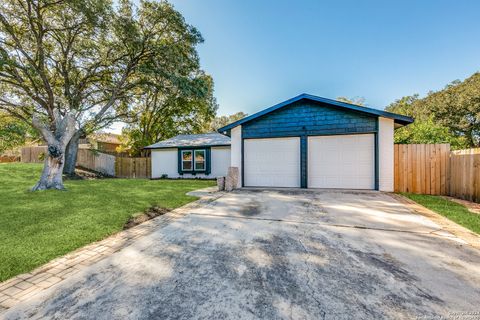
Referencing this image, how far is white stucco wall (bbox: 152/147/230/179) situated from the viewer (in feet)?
42.6

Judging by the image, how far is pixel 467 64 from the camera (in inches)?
519

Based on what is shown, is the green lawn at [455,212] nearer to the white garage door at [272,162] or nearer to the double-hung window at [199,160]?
the white garage door at [272,162]

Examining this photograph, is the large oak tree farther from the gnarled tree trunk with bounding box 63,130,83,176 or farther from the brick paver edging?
the brick paver edging

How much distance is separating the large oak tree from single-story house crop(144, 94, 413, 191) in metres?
6.28

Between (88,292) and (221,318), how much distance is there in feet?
4.63

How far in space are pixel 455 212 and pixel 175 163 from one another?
1345cm

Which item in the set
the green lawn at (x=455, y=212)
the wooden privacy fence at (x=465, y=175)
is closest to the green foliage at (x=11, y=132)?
the green lawn at (x=455, y=212)

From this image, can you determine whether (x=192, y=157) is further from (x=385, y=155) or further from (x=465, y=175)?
(x=465, y=175)

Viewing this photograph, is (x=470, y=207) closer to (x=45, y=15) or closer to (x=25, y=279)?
(x=25, y=279)

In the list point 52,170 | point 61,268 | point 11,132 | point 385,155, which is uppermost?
point 11,132

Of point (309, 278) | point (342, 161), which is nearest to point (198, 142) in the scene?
point (342, 161)

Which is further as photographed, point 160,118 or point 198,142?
point 160,118

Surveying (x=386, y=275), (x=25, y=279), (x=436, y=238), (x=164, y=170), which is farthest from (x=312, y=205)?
(x=164, y=170)

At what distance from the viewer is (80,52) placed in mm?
11609
